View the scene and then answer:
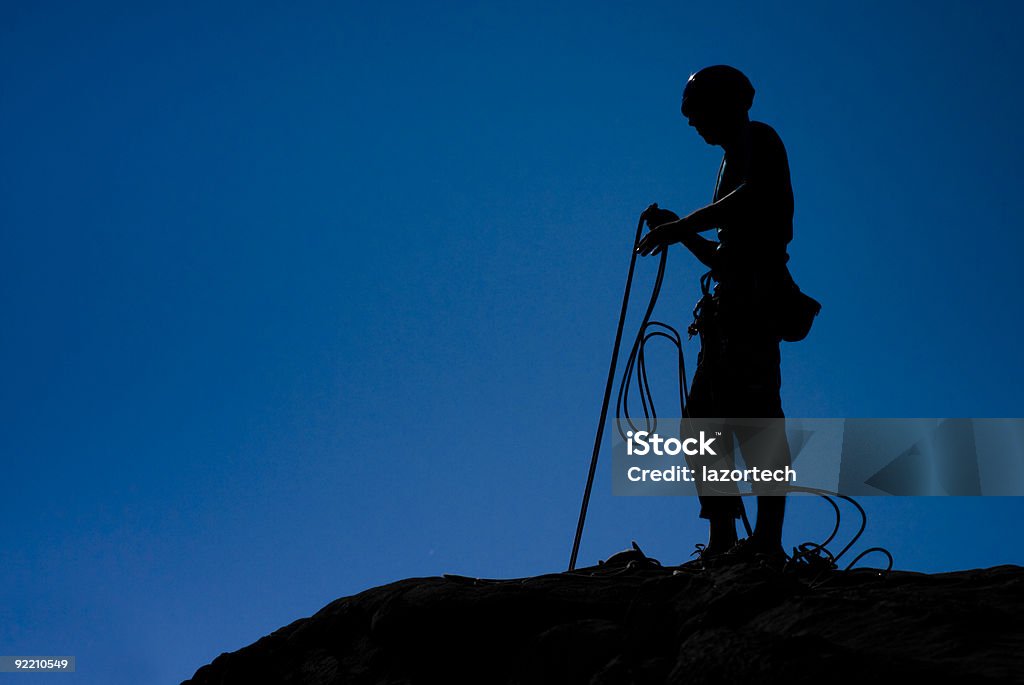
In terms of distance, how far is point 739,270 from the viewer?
5777 mm

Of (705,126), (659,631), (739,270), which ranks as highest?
(705,126)

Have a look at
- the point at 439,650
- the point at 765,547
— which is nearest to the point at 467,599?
the point at 439,650

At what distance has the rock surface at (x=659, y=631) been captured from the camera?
3.34 m

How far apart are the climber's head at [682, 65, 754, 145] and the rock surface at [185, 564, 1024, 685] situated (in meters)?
2.90

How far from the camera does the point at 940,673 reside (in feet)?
10.1

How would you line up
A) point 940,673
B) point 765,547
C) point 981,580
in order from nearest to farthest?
point 940,673
point 981,580
point 765,547

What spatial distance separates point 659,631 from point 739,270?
256cm

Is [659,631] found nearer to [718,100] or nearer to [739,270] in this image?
[739,270]

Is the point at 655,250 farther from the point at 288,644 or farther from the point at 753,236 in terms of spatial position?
the point at 288,644

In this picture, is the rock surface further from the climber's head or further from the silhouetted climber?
the climber's head

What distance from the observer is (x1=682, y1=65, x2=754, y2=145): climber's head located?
5805 millimetres

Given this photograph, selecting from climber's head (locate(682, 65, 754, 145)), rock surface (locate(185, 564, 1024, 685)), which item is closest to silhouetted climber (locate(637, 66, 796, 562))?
climber's head (locate(682, 65, 754, 145))

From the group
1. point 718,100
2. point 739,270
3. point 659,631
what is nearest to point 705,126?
point 718,100

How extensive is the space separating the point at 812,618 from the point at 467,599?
2.03 m
